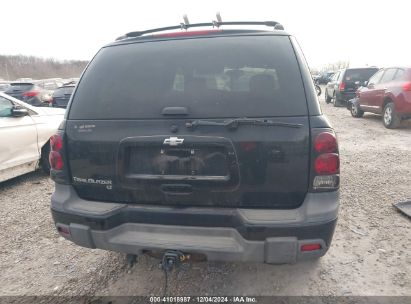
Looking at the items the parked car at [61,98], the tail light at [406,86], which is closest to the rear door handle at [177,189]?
the tail light at [406,86]

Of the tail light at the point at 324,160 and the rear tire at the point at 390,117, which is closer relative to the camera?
the tail light at the point at 324,160

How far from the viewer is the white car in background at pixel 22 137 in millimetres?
4535

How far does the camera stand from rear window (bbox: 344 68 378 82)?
14016mm

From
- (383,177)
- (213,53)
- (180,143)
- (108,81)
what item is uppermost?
(213,53)

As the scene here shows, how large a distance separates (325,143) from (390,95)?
8478 mm

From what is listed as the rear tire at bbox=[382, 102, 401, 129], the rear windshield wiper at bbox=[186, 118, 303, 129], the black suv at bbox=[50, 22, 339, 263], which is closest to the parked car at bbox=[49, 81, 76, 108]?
the black suv at bbox=[50, 22, 339, 263]

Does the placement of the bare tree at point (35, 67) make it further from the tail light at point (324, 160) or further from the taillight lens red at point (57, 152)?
the tail light at point (324, 160)

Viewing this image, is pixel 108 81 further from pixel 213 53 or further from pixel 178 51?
pixel 213 53

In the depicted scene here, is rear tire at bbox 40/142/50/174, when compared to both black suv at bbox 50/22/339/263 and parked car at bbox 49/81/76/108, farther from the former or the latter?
parked car at bbox 49/81/76/108

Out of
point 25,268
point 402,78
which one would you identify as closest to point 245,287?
point 25,268

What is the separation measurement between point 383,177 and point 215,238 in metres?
4.18

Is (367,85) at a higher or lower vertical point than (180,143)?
lower

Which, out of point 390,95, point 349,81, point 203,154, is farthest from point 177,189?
point 349,81

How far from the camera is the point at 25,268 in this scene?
2830mm
